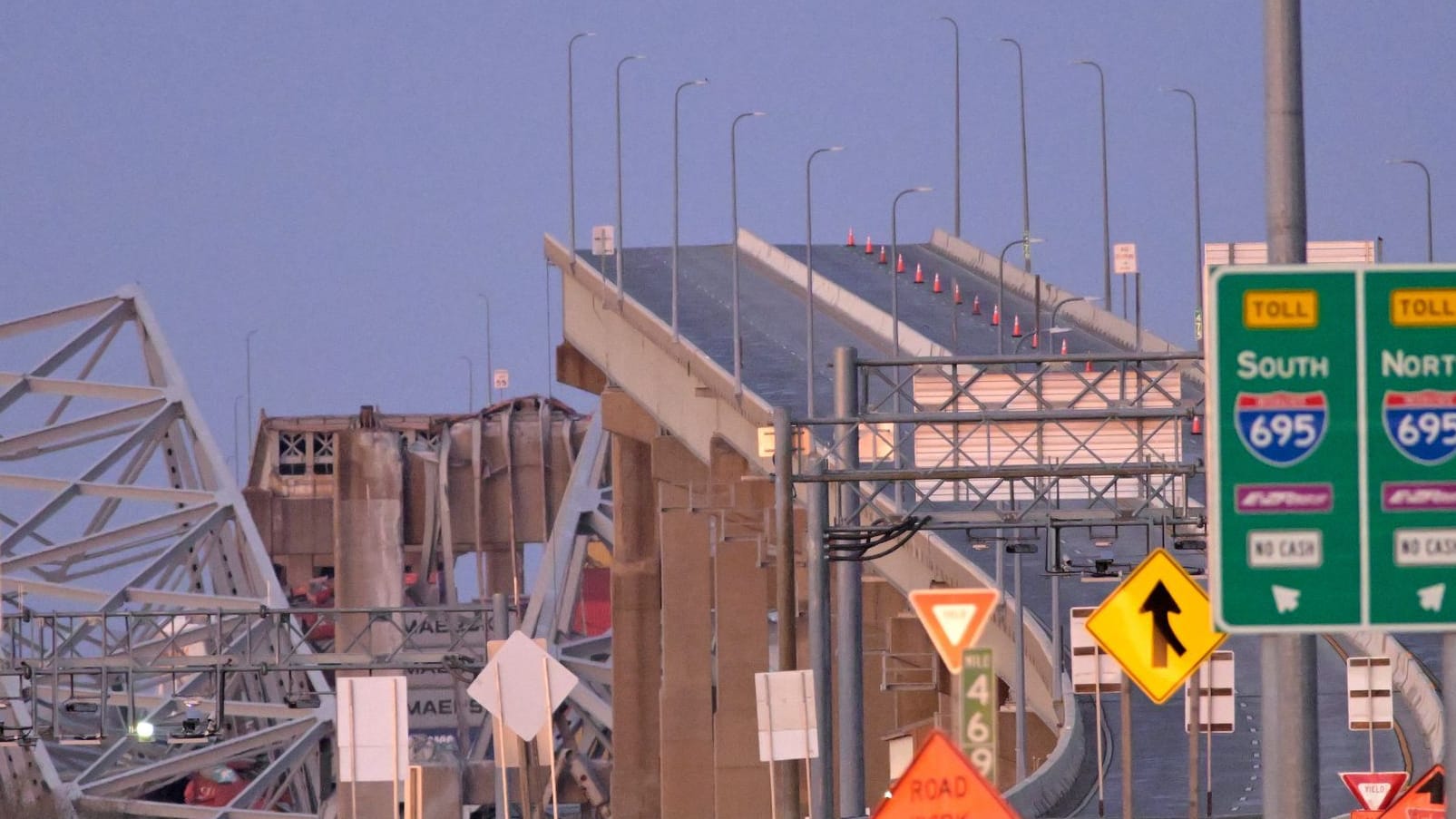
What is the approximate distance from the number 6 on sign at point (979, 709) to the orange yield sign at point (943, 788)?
1.92m

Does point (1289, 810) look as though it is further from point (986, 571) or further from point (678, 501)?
point (678, 501)

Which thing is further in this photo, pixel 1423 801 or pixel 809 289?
pixel 809 289

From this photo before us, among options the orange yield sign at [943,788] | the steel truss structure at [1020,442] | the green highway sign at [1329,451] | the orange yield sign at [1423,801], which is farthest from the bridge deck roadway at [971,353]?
the green highway sign at [1329,451]

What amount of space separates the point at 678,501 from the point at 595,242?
10449 millimetres

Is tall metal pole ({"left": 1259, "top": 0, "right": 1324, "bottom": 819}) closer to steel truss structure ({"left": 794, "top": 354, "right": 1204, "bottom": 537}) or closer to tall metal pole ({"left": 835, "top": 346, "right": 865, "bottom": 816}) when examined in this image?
steel truss structure ({"left": 794, "top": 354, "right": 1204, "bottom": 537})

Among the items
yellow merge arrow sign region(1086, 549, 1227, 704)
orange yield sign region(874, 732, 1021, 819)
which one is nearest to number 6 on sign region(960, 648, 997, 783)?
yellow merge arrow sign region(1086, 549, 1227, 704)

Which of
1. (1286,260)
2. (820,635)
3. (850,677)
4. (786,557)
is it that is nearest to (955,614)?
(1286,260)

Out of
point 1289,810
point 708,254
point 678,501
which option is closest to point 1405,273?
point 1289,810

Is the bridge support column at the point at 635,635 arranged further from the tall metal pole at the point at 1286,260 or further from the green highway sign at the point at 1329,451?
the green highway sign at the point at 1329,451

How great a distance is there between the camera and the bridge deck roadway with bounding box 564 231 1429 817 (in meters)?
44.6

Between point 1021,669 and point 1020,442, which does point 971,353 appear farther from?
point 1020,442

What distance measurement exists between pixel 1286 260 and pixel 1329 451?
986 mm

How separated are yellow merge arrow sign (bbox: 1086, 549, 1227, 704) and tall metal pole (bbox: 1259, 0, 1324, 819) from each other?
594 cm

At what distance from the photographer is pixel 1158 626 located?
716 inches
